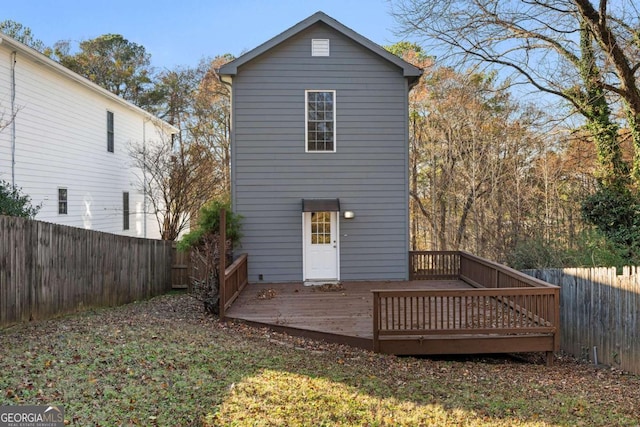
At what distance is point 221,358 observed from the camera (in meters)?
5.43

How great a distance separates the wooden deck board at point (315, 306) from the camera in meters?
7.37

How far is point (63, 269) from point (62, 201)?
566cm

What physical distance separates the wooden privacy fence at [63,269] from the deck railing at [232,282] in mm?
2631

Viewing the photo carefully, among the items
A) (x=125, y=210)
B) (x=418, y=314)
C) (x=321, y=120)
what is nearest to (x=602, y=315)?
(x=418, y=314)

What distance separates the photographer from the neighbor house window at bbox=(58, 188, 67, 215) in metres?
12.8

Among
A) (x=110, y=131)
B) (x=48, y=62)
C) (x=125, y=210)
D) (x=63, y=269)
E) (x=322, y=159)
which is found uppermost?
(x=48, y=62)

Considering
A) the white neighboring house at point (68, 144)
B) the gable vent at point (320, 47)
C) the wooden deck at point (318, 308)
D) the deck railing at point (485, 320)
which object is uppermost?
the gable vent at point (320, 47)

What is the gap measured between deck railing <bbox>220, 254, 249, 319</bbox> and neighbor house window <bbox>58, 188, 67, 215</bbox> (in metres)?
5.77

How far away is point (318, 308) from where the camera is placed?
8641 millimetres

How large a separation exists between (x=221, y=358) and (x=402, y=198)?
24.0 ft

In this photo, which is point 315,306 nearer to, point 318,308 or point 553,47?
point 318,308

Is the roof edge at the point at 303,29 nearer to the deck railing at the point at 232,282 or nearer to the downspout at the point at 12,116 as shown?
the deck railing at the point at 232,282

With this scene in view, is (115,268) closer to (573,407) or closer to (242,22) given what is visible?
(573,407)

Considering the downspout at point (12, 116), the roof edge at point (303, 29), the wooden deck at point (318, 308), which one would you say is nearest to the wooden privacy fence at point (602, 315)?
the wooden deck at point (318, 308)
